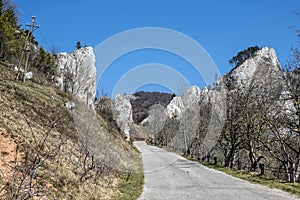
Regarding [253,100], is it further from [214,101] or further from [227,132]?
[214,101]

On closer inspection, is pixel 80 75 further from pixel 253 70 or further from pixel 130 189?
pixel 130 189

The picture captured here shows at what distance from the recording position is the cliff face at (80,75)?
139 ft

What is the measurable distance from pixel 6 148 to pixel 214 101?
23.8 metres

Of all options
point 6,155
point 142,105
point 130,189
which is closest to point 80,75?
point 130,189

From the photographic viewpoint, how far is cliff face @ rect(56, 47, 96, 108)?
139 ft

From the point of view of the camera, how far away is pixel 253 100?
23047mm

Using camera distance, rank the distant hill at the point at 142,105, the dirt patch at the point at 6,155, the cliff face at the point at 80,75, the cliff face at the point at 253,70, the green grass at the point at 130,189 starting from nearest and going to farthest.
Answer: the dirt patch at the point at 6,155 → the green grass at the point at 130,189 → the cliff face at the point at 253,70 → the cliff face at the point at 80,75 → the distant hill at the point at 142,105

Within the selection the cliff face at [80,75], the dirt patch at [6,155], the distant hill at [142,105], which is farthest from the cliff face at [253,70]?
the distant hill at [142,105]

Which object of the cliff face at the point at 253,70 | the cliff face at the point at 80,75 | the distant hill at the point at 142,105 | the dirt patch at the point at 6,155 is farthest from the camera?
the distant hill at the point at 142,105

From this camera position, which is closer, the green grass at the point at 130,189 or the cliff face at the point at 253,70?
the green grass at the point at 130,189

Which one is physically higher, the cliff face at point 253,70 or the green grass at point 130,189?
the cliff face at point 253,70

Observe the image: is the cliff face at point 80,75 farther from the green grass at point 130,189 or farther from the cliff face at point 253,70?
the green grass at point 130,189

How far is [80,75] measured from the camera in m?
43.6

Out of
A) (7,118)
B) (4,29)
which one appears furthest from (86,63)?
(7,118)
